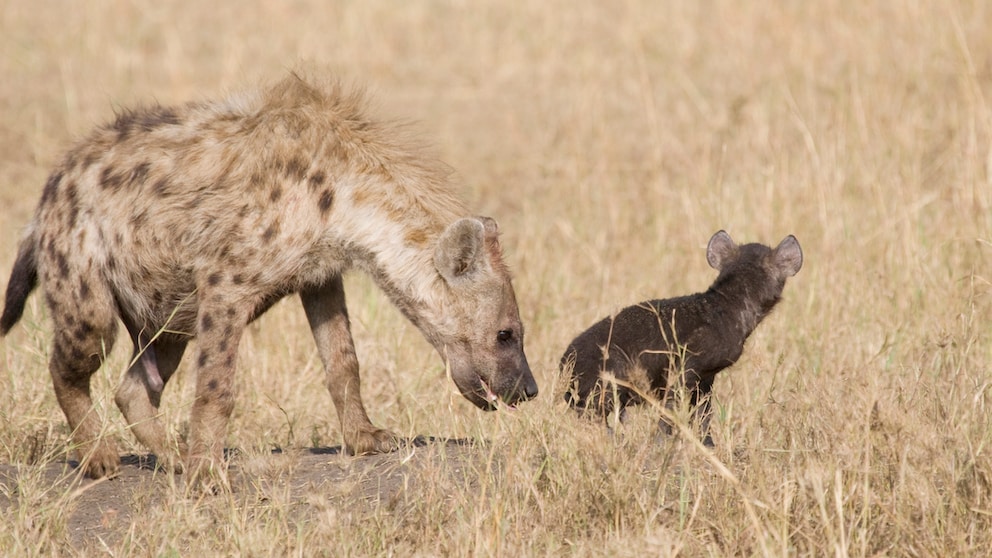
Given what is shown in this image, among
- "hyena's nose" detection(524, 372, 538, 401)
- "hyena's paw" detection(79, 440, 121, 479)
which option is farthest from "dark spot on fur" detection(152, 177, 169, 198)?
"hyena's nose" detection(524, 372, 538, 401)

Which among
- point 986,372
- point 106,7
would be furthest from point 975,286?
point 106,7

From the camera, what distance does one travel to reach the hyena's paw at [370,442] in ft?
16.5

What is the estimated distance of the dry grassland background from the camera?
12.7 ft

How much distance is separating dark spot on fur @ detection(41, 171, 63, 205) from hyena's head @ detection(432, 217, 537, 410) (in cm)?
152

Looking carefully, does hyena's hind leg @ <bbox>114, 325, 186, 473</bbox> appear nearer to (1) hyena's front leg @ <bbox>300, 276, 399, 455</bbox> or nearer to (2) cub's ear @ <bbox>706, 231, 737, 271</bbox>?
(1) hyena's front leg @ <bbox>300, 276, 399, 455</bbox>

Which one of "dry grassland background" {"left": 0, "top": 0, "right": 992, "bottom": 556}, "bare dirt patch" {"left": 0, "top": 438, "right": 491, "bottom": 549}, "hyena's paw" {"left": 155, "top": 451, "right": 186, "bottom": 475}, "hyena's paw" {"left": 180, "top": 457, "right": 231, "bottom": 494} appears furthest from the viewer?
"hyena's paw" {"left": 155, "top": 451, "right": 186, "bottom": 475}

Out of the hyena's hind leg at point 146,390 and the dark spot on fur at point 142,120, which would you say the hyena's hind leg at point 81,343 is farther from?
the dark spot on fur at point 142,120

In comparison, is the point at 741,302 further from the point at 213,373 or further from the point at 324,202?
the point at 213,373

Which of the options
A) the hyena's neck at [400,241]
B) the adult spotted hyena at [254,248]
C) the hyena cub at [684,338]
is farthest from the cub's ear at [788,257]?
the hyena's neck at [400,241]

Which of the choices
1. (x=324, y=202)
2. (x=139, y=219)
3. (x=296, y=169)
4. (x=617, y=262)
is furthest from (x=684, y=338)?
(x=617, y=262)

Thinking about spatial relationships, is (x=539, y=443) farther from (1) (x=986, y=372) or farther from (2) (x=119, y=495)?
(1) (x=986, y=372)

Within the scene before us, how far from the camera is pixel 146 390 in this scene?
5.20m

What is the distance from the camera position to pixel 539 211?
9.06 meters

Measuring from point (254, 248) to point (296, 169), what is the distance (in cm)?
33
